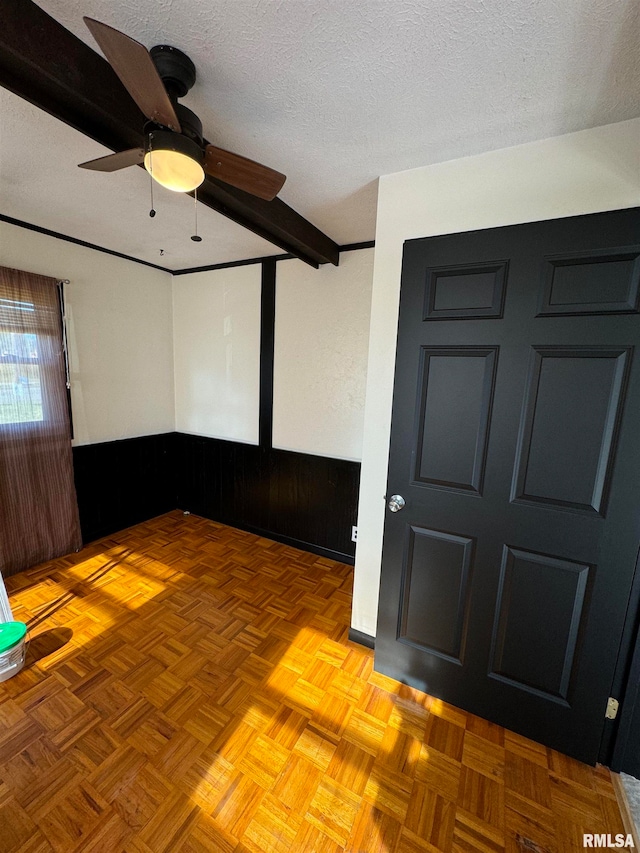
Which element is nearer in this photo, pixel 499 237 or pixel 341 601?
pixel 499 237

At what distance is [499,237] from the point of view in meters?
1.32

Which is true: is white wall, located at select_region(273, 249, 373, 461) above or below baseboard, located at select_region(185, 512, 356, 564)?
above

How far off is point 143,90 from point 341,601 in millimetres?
2538

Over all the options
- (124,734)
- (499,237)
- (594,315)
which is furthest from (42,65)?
(124,734)

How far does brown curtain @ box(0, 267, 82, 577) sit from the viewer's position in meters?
→ 2.27

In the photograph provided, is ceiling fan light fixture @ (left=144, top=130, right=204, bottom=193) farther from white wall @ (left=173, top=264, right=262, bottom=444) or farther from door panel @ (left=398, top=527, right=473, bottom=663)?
white wall @ (left=173, top=264, right=262, bottom=444)

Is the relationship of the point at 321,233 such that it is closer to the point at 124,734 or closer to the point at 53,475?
the point at 53,475

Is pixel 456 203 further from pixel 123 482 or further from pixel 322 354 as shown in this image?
pixel 123 482

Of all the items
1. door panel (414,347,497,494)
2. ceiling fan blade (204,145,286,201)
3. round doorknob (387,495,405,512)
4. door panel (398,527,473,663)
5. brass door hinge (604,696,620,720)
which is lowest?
brass door hinge (604,696,620,720)

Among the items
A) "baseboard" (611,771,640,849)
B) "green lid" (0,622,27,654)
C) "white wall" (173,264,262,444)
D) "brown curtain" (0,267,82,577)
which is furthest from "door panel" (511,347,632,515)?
"brown curtain" (0,267,82,577)

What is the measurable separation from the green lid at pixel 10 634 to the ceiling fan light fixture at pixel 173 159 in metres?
2.08

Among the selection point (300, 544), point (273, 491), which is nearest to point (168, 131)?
point (273, 491)

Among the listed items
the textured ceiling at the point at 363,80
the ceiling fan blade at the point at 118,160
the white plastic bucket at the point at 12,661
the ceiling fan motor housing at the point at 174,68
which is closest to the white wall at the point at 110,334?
the textured ceiling at the point at 363,80

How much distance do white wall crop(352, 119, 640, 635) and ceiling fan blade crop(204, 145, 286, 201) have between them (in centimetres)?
57
